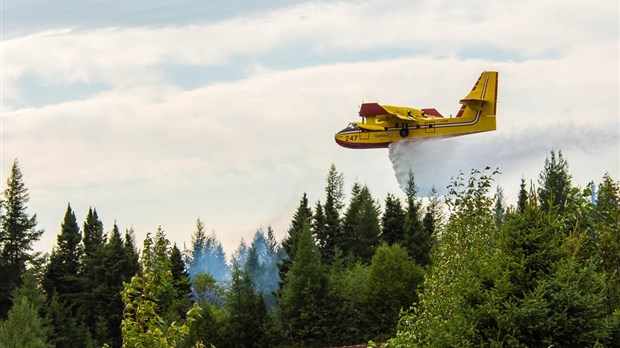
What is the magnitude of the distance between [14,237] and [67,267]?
762cm

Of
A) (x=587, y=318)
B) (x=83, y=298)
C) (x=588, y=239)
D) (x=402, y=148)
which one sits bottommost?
(x=587, y=318)

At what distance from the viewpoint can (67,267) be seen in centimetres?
9650

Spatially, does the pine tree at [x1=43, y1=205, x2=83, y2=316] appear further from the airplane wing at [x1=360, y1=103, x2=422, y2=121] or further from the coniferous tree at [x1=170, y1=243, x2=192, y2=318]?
the airplane wing at [x1=360, y1=103, x2=422, y2=121]

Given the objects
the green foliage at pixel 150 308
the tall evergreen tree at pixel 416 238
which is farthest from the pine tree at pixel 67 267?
the green foliage at pixel 150 308

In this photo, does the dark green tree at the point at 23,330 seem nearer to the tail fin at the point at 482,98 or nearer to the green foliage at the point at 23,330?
the green foliage at the point at 23,330

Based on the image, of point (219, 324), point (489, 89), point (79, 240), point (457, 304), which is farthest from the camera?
point (79, 240)

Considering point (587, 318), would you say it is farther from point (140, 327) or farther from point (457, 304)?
point (140, 327)

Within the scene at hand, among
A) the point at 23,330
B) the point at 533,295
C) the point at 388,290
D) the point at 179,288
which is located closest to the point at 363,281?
the point at 388,290

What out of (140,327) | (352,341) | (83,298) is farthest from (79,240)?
(140,327)

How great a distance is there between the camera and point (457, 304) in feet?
63.4

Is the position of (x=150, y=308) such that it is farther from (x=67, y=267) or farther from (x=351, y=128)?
(x=67, y=267)

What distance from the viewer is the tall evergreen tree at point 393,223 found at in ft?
339

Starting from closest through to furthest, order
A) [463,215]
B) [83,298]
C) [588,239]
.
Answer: [588,239] → [463,215] → [83,298]

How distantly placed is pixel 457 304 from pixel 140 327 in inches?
242
